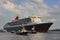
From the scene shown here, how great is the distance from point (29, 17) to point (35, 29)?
40.5 feet

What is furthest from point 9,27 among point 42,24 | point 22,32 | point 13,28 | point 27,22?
point 22,32

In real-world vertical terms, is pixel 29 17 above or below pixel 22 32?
above

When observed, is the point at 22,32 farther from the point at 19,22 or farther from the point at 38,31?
the point at 19,22

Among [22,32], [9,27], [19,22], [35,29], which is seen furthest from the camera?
[9,27]

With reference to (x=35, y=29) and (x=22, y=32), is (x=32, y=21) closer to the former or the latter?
(x=35, y=29)

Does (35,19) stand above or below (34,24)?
above

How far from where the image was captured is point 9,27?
562ft

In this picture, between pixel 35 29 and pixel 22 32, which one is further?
pixel 35 29

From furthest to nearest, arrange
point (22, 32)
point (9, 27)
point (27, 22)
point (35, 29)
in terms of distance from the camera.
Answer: point (9, 27), point (27, 22), point (35, 29), point (22, 32)

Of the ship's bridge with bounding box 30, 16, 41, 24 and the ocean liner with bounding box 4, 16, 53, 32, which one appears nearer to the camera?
the ocean liner with bounding box 4, 16, 53, 32

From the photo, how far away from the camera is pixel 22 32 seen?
98875 millimetres

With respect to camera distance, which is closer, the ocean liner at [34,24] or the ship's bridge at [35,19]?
the ocean liner at [34,24]

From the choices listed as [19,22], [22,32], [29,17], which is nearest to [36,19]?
[29,17]

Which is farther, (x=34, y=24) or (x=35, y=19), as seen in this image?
(x=35, y=19)
